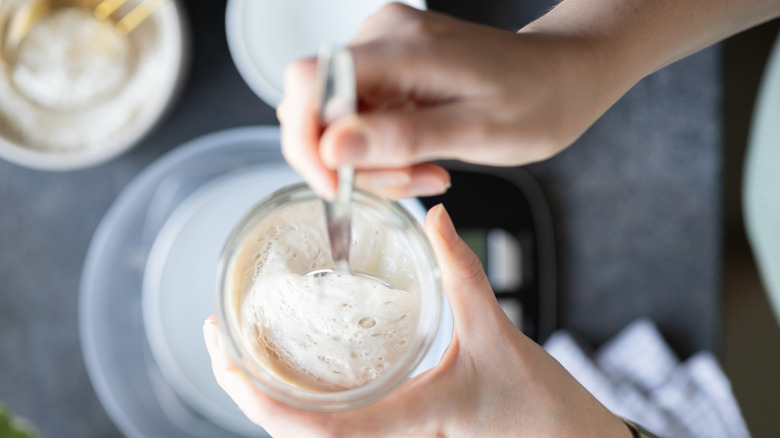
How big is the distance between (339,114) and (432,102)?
0.23ft

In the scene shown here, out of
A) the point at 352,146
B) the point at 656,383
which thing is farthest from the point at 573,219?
the point at 352,146

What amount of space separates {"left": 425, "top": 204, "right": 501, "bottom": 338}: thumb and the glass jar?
22 millimetres

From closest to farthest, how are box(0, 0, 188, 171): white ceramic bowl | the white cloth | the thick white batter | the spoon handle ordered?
the spoon handle
the thick white batter
box(0, 0, 188, 171): white ceramic bowl
the white cloth

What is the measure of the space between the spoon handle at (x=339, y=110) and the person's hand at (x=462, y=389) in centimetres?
7

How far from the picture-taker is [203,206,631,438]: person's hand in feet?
1.16

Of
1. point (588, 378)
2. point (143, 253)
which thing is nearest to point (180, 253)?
point (143, 253)

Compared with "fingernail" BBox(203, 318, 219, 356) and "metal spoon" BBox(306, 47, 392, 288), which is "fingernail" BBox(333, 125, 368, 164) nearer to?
"metal spoon" BBox(306, 47, 392, 288)

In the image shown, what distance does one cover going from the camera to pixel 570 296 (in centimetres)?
65

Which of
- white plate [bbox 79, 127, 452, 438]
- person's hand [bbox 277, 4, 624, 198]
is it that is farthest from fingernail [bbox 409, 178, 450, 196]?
white plate [bbox 79, 127, 452, 438]

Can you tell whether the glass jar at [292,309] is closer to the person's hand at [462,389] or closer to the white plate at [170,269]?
the person's hand at [462,389]

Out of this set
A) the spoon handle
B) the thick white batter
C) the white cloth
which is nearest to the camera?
the spoon handle

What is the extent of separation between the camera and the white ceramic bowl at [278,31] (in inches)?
21.8

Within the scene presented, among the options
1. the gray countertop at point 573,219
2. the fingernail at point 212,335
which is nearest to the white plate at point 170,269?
the gray countertop at point 573,219

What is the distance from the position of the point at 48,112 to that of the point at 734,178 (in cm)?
69
